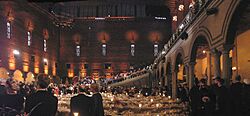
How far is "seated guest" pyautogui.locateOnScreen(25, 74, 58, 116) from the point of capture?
7.46 m

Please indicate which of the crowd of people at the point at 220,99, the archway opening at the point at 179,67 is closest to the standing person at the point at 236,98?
the crowd of people at the point at 220,99

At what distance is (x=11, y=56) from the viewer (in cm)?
4241

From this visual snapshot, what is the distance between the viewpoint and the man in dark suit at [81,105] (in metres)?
8.16

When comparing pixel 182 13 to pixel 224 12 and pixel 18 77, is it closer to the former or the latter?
pixel 18 77

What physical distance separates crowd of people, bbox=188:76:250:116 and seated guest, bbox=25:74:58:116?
6.16 meters

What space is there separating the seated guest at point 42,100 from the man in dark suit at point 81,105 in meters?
0.63

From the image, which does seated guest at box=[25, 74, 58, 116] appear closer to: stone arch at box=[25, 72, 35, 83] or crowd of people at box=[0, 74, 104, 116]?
crowd of people at box=[0, 74, 104, 116]

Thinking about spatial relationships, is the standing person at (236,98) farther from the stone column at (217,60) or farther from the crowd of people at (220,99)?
the stone column at (217,60)

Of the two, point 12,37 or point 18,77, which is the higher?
point 12,37

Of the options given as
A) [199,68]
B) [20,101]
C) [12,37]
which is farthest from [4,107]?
[12,37]

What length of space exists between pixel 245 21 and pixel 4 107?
1287 cm

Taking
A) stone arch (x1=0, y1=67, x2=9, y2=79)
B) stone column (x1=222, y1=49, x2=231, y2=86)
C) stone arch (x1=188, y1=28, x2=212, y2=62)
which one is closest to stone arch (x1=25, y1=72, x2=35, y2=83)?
stone arch (x1=0, y1=67, x2=9, y2=79)

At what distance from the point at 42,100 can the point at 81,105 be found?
37.3 inches

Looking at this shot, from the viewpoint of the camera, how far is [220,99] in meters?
12.2
